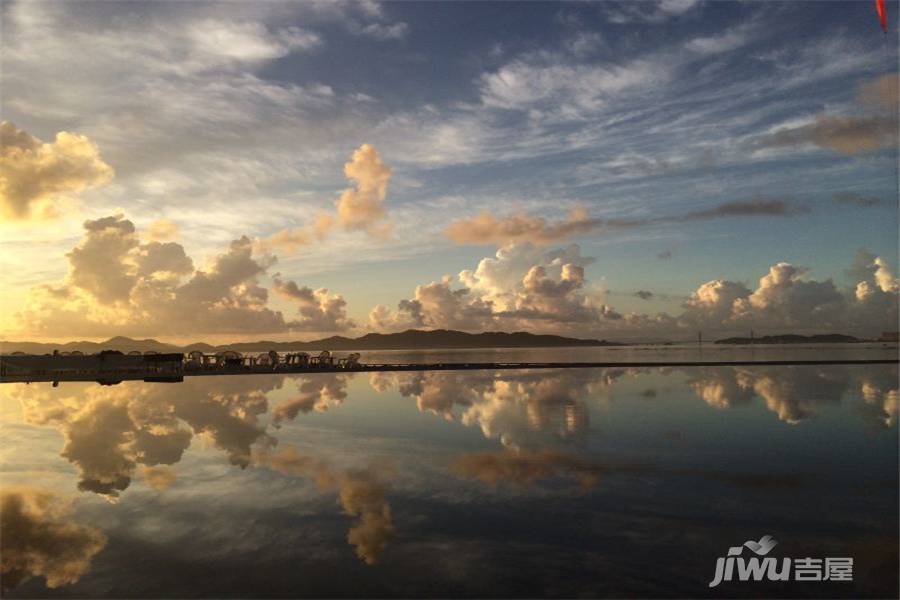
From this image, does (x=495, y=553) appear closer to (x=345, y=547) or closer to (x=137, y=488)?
(x=345, y=547)

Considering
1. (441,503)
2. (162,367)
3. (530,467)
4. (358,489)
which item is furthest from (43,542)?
(162,367)

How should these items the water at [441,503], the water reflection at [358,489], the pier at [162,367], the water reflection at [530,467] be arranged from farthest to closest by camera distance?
the pier at [162,367]
the water reflection at [530,467]
the water reflection at [358,489]
the water at [441,503]

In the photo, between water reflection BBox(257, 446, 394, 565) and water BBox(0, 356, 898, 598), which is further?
water reflection BBox(257, 446, 394, 565)

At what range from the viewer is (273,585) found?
488 inches

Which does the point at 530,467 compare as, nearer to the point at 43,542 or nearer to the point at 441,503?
the point at 441,503

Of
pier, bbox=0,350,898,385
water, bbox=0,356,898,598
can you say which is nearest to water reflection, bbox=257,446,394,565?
water, bbox=0,356,898,598

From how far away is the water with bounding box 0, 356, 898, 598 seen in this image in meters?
12.8

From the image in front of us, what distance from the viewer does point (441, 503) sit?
59.1ft

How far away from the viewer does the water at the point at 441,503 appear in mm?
12781

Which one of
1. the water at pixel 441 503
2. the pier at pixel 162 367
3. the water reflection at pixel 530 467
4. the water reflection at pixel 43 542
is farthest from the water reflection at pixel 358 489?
the pier at pixel 162 367

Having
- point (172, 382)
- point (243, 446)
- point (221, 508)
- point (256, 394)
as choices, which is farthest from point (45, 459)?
point (172, 382)

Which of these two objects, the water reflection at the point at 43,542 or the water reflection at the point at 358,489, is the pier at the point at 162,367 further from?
the water reflection at the point at 43,542

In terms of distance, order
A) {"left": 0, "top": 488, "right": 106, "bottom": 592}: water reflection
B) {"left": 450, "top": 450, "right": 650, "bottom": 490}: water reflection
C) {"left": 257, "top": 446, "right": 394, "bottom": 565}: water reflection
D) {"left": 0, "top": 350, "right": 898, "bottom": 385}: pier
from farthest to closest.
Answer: {"left": 0, "top": 350, "right": 898, "bottom": 385}: pier < {"left": 450, "top": 450, "right": 650, "bottom": 490}: water reflection < {"left": 257, "top": 446, "right": 394, "bottom": 565}: water reflection < {"left": 0, "top": 488, "right": 106, "bottom": 592}: water reflection

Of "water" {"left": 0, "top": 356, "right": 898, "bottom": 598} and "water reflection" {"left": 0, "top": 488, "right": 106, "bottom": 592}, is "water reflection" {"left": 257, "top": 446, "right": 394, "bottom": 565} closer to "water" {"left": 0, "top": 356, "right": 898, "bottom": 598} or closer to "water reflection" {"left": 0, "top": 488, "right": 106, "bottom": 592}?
"water" {"left": 0, "top": 356, "right": 898, "bottom": 598}
